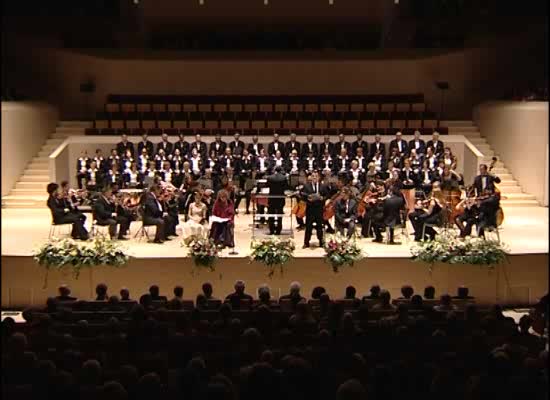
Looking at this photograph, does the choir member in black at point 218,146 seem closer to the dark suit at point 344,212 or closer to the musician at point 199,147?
the musician at point 199,147

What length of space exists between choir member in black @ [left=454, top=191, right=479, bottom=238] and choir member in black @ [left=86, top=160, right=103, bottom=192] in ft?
25.6

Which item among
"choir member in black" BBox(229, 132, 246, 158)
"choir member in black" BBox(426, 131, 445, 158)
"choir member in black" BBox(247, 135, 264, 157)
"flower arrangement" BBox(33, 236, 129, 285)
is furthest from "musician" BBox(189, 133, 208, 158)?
"flower arrangement" BBox(33, 236, 129, 285)

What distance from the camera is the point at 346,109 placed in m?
21.3

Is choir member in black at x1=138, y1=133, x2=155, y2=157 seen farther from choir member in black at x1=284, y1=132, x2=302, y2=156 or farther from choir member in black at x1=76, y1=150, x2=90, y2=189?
choir member in black at x1=284, y1=132, x2=302, y2=156

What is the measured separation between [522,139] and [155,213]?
9818 millimetres

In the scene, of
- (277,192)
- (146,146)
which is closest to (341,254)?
(277,192)

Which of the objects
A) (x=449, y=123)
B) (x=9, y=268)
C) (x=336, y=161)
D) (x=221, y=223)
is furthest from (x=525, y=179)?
(x=9, y=268)

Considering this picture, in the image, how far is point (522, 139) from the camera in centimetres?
1817

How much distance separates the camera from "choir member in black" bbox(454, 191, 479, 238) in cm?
1298

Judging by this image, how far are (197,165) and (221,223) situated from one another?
15.3 ft

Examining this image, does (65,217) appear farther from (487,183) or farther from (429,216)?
(487,183)

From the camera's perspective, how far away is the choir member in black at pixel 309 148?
17.2m

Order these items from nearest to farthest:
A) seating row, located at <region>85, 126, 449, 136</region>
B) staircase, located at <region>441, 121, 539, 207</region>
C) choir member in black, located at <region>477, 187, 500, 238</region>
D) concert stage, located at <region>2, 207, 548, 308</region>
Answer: concert stage, located at <region>2, 207, 548, 308</region> < choir member in black, located at <region>477, 187, 500, 238</region> < staircase, located at <region>441, 121, 539, 207</region> < seating row, located at <region>85, 126, 449, 136</region>

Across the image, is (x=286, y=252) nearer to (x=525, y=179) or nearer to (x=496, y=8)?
(x=525, y=179)
